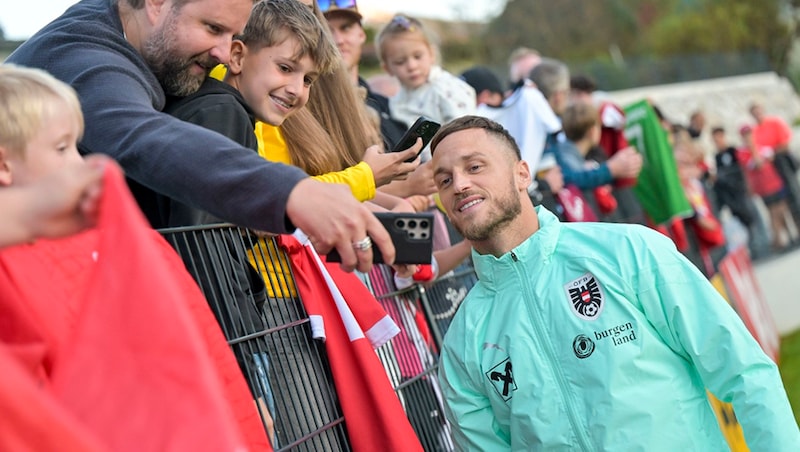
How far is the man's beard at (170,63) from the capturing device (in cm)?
321

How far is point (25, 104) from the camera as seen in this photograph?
212 cm

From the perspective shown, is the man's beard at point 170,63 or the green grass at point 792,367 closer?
the man's beard at point 170,63

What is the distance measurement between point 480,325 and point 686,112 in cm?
3143

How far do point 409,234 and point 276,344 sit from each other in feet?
3.35

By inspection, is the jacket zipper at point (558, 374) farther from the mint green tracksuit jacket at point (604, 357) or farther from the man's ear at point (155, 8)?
the man's ear at point (155, 8)

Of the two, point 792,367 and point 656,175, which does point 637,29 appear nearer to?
point 792,367

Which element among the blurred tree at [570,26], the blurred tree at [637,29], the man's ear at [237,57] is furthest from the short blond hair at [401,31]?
the blurred tree at [570,26]


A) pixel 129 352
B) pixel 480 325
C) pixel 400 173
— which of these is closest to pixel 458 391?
pixel 480 325

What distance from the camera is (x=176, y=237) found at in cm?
292

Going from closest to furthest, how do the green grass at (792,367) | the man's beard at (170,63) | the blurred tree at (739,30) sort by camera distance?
the man's beard at (170,63)
the green grass at (792,367)
the blurred tree at (739,30)

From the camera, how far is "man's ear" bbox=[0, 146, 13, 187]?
2.13 metres

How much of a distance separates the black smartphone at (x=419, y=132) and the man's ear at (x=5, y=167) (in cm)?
165

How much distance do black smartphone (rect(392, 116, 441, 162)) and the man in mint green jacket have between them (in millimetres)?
260

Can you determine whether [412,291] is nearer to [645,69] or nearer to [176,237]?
[176,237]
